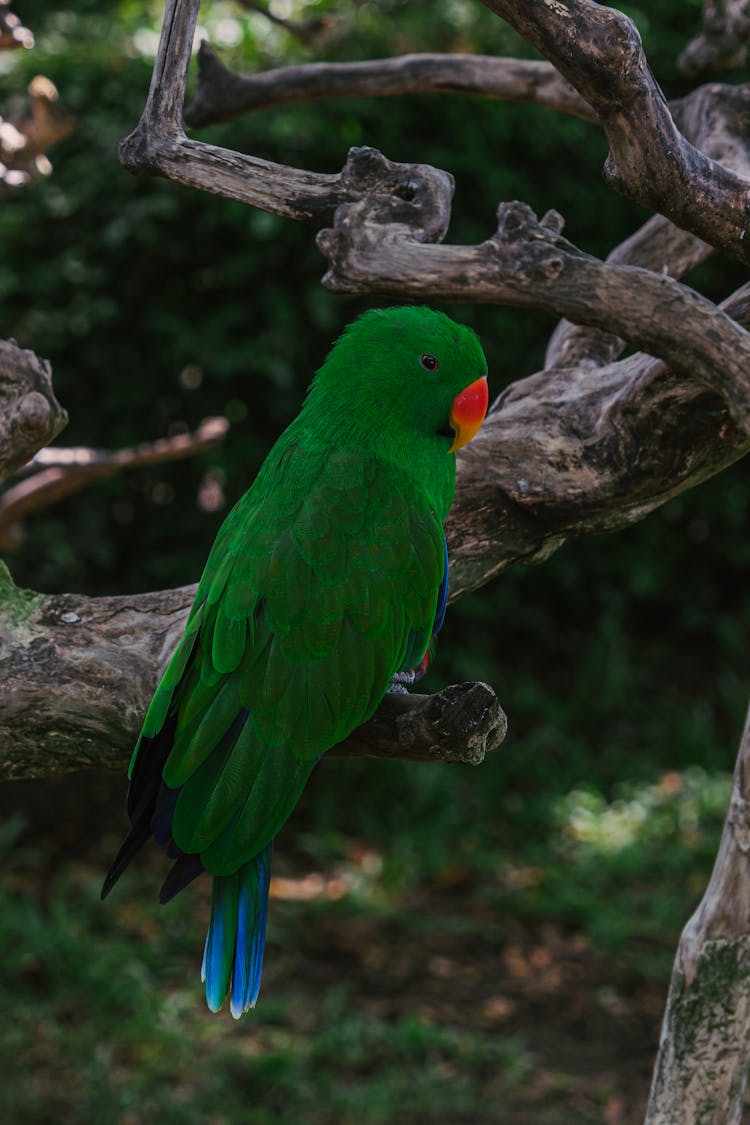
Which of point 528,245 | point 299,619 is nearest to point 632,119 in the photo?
point 528,245

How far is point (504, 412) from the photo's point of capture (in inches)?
101

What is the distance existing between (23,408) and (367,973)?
95.0 inches

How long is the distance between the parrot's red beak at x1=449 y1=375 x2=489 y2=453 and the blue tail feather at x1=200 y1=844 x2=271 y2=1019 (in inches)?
30.6

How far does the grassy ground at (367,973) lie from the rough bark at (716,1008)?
137 cm

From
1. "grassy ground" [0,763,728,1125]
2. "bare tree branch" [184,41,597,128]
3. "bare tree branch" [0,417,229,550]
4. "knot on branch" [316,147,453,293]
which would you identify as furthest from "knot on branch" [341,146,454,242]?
"grassy ground" [0,763,728,1125]

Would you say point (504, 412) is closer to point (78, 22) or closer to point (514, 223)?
point (514, 223)

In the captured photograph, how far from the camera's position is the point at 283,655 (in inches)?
79.9

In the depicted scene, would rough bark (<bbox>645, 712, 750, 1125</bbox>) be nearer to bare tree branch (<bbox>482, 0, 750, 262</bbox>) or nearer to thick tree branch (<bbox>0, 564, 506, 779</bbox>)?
thick tree branch (<bbox>0, 564, 506, 779</bbox>)

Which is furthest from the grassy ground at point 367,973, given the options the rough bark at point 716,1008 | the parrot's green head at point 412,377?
the parrot's green head at point 412,377

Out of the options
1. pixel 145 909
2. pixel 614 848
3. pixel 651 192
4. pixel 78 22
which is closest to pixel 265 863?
pixel 651 192

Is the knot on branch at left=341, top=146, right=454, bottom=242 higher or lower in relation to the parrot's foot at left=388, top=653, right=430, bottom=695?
higher

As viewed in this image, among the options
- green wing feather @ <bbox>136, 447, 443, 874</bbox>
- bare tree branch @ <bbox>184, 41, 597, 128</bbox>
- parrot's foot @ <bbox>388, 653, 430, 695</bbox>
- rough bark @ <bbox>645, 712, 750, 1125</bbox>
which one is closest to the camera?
green wing feather @ <bbox>136, 447, 443, 874</bbox>

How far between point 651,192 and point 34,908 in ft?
10.5

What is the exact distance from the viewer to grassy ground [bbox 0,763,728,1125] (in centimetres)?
342
